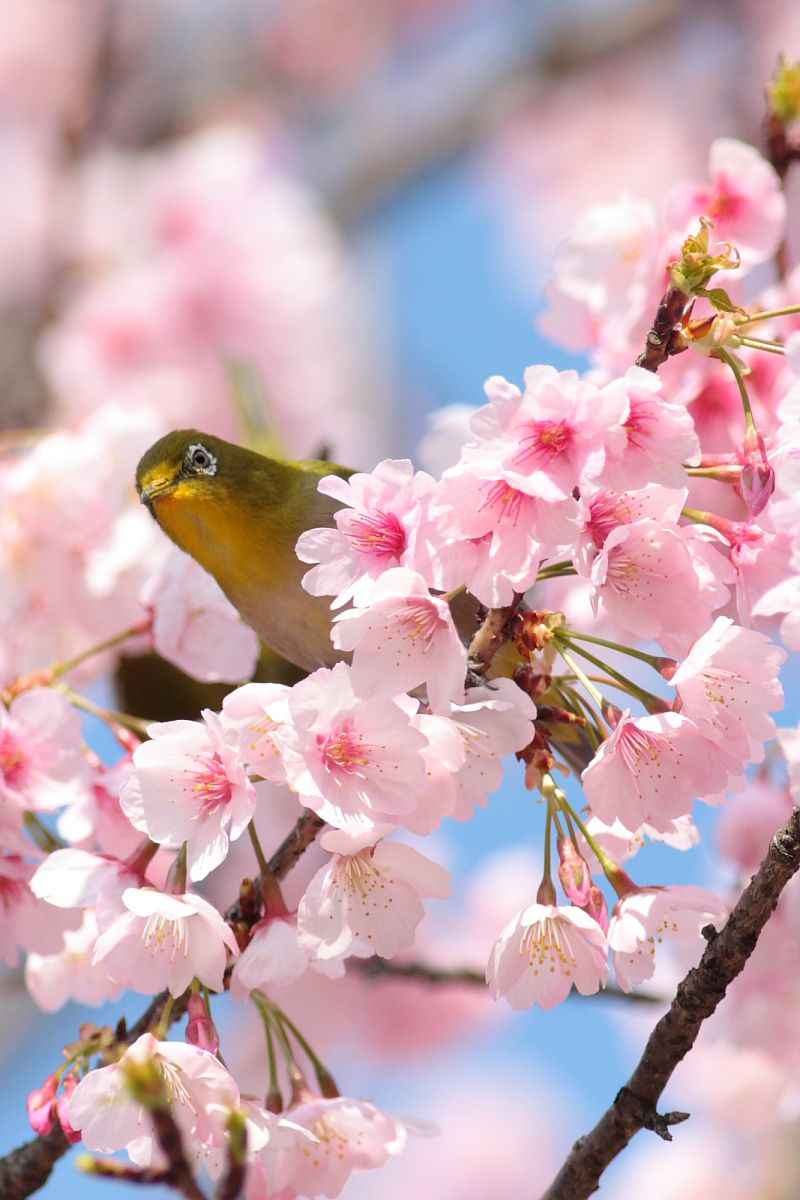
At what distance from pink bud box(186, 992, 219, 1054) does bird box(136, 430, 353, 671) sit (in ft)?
4.08

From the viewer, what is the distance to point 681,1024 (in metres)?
1.91

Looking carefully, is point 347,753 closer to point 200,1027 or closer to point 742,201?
point 200,1027

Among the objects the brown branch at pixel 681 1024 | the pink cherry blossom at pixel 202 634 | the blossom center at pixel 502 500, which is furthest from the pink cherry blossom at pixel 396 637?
the pink cherry blossom at pixel 202 634

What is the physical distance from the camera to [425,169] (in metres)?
6.75

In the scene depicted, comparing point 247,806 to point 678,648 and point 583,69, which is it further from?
point 583,69

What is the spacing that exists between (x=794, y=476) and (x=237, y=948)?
996 mm

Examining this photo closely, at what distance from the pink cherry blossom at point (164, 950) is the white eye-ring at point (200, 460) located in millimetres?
1543

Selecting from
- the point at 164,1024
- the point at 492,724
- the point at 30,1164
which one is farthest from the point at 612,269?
the point at 30,1164

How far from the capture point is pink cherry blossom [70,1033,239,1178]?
6.18ft

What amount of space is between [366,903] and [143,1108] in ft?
1.33

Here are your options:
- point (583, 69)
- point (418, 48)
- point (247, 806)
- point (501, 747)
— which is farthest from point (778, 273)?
point (418, 48)

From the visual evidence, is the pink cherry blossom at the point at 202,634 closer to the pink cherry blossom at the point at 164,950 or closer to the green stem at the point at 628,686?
the pink cherry blossom at the point at 164,950

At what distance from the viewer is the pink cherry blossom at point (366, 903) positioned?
194 cm

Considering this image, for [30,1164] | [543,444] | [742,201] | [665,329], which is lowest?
[30,1164]
